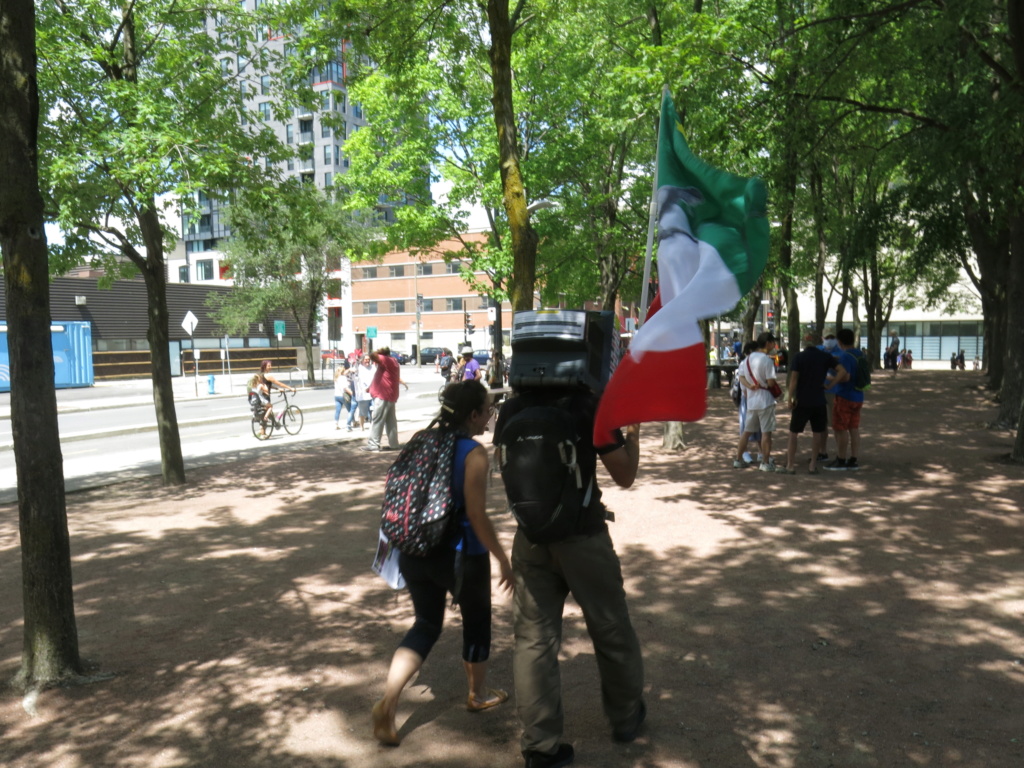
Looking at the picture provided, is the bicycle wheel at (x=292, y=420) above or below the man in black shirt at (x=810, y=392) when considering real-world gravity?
below

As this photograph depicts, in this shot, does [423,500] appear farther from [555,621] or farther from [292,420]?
[292,420]

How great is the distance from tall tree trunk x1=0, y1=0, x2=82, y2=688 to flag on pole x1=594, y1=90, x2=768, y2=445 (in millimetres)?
3145

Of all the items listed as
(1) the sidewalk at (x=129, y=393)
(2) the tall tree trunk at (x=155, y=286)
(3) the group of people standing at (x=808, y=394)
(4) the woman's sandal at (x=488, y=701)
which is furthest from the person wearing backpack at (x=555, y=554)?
(1) the sidewalk at (x=129, y=393)

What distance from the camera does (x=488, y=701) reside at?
4.48 m

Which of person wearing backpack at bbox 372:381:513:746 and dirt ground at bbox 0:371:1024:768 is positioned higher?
person wearing backpack at bbox 372:381:513:746

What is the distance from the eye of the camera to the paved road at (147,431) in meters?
15.1

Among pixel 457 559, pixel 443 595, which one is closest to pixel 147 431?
pixel 443 595

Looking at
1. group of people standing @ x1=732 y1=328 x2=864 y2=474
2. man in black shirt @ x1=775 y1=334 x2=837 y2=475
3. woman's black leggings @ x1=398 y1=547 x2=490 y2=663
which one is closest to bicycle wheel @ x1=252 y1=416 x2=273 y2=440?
group of people standing @ x1=732 y1=328 x2=864 y2=474

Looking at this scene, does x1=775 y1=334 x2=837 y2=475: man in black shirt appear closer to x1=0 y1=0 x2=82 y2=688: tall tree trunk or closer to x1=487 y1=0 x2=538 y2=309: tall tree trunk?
x1=487 y1=0 x2=538 y2=309: tall tree trunk

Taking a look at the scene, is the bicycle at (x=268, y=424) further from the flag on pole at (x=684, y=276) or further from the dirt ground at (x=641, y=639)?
the flag on pole at (x=684, y=276)

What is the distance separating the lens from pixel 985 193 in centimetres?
1298

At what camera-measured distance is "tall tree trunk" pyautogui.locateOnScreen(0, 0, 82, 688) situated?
15.7 ft

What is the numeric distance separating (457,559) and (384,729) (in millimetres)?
821

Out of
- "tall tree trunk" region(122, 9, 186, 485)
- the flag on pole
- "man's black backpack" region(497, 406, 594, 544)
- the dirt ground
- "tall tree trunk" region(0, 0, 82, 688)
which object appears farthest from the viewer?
"tall tree trunk" region(122, 9, 186, 485)
